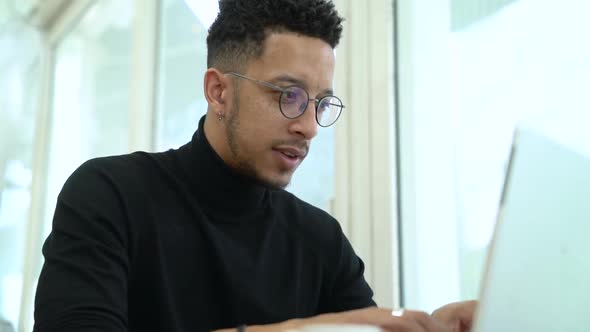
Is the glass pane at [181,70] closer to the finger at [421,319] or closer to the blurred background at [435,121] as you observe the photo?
the blurred background at [435,121]

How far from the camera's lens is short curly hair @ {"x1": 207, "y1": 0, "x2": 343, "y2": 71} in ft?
4.53

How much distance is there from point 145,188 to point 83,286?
12.2 inches

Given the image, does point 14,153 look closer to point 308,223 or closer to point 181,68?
point 181,68

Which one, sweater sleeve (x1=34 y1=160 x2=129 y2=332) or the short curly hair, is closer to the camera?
sweater sleeve (x1=34 y1=160 x2=129 y2=332)

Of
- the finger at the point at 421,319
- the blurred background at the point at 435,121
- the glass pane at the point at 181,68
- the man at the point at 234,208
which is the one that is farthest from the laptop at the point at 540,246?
the glass pane at the point at 181,68

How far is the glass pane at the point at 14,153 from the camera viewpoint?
11.3 feet

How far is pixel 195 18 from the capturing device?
2.58m

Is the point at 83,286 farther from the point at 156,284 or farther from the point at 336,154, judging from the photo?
the point at 336,154

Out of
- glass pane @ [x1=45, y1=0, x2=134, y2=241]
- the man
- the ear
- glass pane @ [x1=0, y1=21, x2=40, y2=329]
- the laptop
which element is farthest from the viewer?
glass pane @ [x1=0, y1=21, x2=40, y2=329]

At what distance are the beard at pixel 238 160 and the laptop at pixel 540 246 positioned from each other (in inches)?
30.9

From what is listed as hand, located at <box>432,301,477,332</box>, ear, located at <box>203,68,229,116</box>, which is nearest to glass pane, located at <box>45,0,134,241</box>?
ear, located at <box>203,68,229,116</box>

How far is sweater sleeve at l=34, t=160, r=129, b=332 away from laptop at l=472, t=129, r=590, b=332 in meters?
0.61

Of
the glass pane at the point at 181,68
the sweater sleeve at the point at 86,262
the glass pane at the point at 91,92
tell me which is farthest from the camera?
the glass pane at the point at 91,92

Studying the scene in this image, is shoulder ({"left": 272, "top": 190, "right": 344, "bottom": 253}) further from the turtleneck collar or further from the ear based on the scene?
the ear
